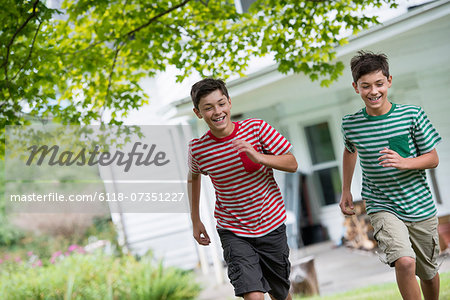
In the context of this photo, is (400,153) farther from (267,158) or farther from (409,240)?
(267,158)

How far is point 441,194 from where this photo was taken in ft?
31.0

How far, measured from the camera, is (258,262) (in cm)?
362

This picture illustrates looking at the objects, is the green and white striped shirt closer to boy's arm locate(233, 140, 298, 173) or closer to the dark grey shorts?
boy's arm locate(233, 140, 298, 173)

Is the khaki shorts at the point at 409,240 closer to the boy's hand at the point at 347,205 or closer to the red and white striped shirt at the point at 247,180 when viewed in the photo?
the boy's hand at the point at 347,205

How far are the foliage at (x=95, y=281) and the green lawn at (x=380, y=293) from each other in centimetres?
232

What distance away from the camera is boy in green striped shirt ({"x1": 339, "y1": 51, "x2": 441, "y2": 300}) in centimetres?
349

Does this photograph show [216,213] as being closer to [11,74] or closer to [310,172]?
[11,74]

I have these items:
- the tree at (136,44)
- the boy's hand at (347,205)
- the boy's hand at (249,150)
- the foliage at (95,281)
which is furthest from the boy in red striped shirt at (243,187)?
the foliage at (95,281)

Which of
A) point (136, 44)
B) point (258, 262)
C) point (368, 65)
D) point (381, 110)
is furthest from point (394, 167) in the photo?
point (136, 44)

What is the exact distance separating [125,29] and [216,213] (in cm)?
312

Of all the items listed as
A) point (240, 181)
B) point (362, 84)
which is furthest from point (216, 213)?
point (362, 84)

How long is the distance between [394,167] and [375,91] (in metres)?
0.47

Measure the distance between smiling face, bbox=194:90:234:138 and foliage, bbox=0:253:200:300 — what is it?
16.7 feet

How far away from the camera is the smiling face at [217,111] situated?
11.7 feet
